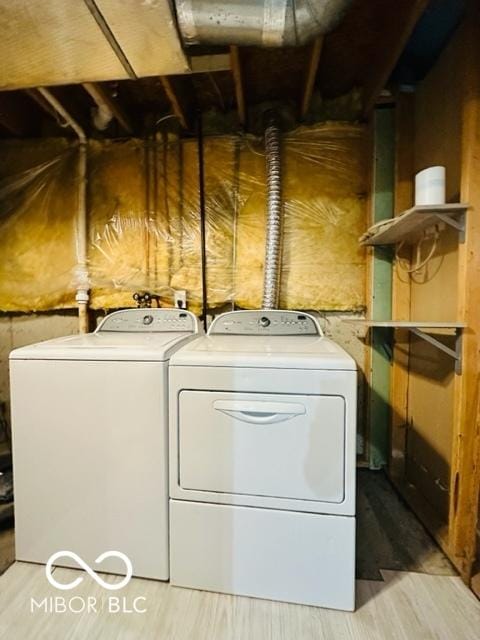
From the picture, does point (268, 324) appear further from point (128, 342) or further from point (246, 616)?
point (246, 616)

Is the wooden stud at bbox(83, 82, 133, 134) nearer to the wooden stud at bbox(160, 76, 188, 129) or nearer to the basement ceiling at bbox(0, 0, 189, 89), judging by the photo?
the basement ceiling at bbox(0, 0, 189, 89)

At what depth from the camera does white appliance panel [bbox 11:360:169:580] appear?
1277 mm

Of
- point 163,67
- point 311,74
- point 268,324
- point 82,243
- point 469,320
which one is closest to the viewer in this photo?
point 469,320

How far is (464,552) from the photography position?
130cm

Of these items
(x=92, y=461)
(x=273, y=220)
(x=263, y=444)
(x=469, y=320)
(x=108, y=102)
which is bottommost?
(x=92, y=461)

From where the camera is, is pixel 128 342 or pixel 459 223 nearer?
pixel 459 223

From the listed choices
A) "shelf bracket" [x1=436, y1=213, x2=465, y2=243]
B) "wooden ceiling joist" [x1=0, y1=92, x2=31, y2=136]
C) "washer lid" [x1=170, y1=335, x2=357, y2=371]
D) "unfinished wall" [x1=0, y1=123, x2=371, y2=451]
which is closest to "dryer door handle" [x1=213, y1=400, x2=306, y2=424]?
"washer lid" [x1=170, y1=335, x2=357, y2=371]

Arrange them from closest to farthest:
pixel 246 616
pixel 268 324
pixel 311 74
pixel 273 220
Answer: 1. pixel 246 616
2. pixel 311 74
3. pixel 268 324
4. pixel 273 220

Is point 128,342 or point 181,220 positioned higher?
point 181,220

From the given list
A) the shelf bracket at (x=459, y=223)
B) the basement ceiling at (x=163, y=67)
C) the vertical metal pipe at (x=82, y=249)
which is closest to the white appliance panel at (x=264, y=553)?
the shelf bracket at (x=459, y=223)

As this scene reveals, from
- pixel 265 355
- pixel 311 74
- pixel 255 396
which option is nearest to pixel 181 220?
pixel 311 74

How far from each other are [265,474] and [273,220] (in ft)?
4.65

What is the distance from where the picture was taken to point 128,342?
1498 mm

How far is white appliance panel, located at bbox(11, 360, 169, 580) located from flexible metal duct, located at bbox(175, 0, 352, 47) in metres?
1.29
